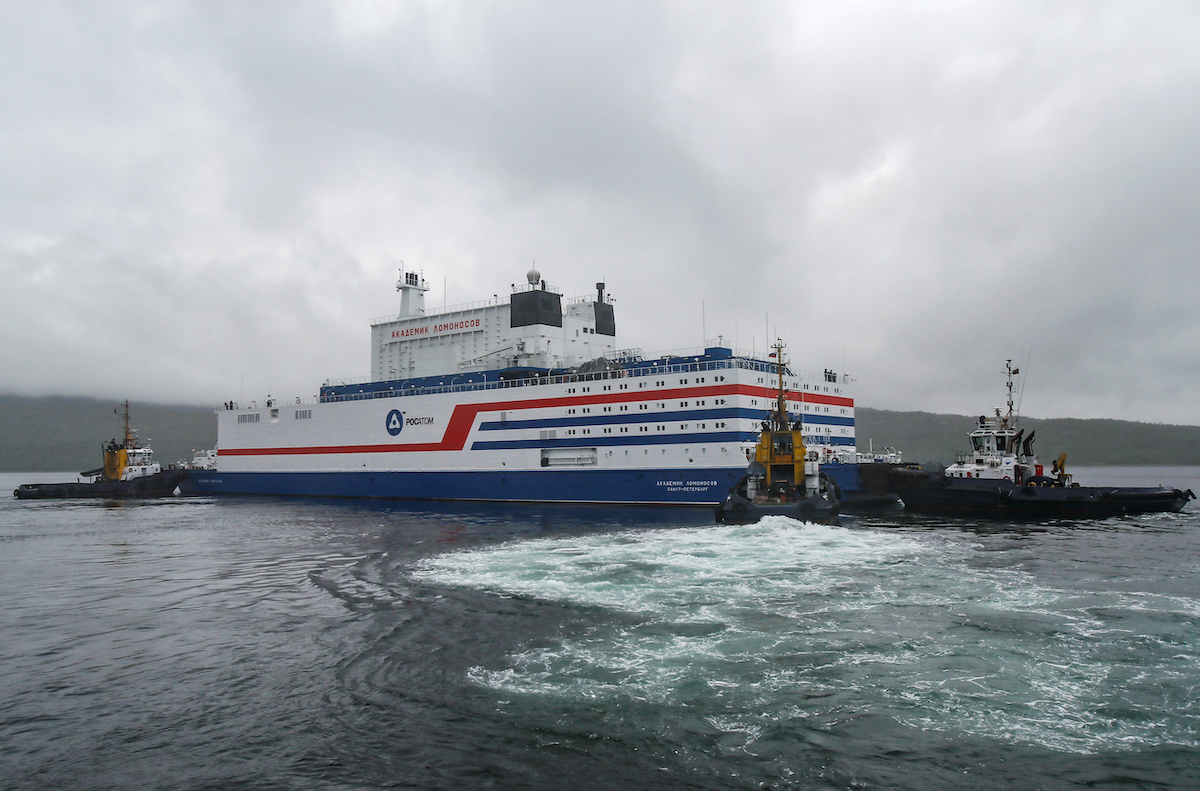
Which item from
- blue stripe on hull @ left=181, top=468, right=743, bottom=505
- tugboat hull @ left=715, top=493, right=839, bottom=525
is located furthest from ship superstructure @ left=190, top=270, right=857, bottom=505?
tugboat hull @ left=715, top=493, right=839, bottom=525

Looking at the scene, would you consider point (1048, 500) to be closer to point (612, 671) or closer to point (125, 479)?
point (612, 671)

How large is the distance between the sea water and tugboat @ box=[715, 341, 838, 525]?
6.79 meters

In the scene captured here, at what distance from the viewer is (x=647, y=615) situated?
42.4ft

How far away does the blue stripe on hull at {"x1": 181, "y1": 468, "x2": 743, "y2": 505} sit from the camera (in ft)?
118

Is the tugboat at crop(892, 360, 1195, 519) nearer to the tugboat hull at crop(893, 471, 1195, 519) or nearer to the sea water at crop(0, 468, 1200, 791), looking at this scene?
the tugboat hull at crop(893, 471, 1195, 519)

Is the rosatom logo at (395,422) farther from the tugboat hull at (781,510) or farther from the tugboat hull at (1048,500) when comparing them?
the tugboat hull at (1048,500)

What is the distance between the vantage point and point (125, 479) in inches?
2256

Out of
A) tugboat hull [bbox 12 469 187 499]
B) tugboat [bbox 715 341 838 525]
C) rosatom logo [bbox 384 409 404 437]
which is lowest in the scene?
tugboat hull [bbox 12 469 187 499]

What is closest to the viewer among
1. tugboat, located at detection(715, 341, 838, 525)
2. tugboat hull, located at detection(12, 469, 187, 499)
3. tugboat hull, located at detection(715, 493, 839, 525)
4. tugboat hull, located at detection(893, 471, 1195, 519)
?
tugboat hull, located at detection(715, 493, 839, 525)

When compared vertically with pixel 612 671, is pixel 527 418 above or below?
above

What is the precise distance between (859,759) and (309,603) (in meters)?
11.5

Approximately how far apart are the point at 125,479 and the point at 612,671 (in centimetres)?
6066

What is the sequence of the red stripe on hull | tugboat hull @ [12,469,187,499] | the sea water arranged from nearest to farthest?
the sea water, the red stripe on hull, tugboat hull @ [12,469,187,499]

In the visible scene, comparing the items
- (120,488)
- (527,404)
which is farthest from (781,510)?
(120,488)
